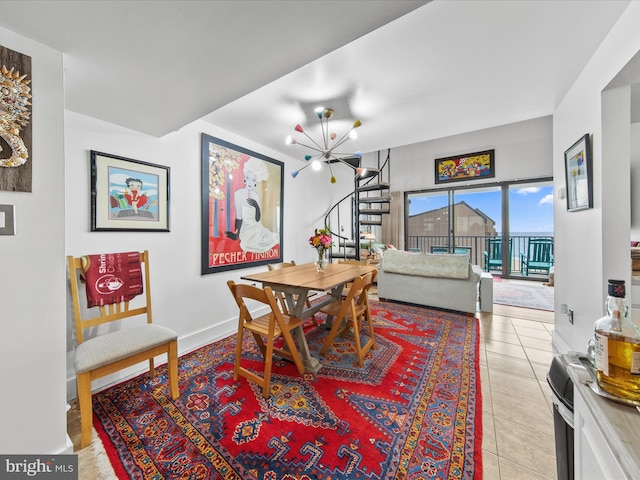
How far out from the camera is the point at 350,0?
3.17ft

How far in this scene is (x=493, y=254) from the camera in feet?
18.7

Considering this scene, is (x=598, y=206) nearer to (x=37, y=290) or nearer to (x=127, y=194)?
(x=37, y=290)

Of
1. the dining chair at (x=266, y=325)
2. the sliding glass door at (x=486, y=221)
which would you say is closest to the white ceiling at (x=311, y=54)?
the dining chair at (x=266, y=325)

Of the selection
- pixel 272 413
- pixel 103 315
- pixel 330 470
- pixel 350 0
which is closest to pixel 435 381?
pixel 330 470

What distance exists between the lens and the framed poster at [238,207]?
108 inches

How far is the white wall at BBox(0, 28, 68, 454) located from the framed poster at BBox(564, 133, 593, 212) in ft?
10.8

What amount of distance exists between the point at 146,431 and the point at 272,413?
0.75m

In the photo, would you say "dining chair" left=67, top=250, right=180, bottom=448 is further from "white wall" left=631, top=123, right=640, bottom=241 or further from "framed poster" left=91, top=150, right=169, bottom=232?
"white wall" left=631, top=123, right=640, bottom=241

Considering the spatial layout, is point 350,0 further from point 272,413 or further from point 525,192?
point 525,192

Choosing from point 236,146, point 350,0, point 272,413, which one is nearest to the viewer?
Answer: point 350,0

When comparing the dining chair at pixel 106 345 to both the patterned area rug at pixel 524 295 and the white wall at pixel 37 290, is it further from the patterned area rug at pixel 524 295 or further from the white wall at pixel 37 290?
the patterned area rug at pixel 524 295

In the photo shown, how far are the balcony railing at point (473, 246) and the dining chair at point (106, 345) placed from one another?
5.70m
